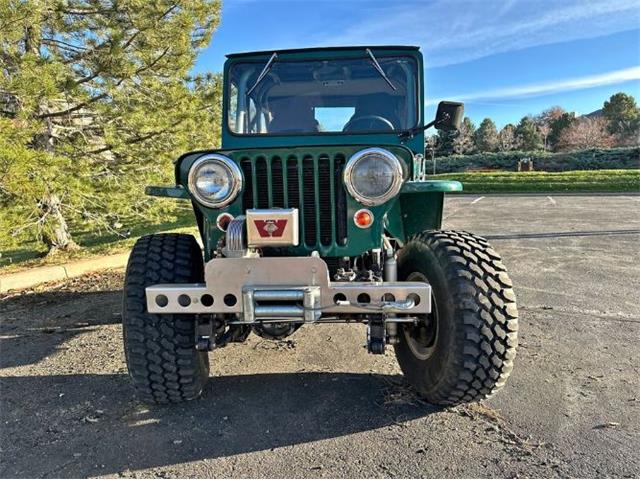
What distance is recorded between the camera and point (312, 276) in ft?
8.44

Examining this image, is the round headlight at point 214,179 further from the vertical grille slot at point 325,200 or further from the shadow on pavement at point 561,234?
the shadow on pavement at point 561,234

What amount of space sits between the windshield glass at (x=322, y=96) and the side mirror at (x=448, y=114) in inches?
8.7

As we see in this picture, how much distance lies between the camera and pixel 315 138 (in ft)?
12.8

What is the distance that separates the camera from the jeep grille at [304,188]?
2953mm

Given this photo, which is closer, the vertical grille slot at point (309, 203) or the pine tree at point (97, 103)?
the vertical grille slot at point (309, 203)

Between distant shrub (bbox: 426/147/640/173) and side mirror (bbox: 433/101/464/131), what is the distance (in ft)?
85.4

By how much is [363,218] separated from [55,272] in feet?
17.6

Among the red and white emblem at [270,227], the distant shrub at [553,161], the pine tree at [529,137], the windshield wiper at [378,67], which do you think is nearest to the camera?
the red and white emblem at [270,227]

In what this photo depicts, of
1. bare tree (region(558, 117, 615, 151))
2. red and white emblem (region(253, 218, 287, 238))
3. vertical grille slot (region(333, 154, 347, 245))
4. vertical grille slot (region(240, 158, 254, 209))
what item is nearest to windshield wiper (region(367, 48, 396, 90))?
vertical grille slot (region(333, 154, 347, 245))

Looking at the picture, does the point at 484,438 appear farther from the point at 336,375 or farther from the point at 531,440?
the point at 336,375

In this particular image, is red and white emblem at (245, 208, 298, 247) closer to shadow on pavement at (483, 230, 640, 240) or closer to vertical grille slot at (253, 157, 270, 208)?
vertical grille slot at (253, 157, 270, 208)

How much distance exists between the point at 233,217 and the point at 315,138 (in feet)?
4.06

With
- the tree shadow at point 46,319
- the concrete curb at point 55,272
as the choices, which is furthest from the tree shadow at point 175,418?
the concrete curb at point 55,272

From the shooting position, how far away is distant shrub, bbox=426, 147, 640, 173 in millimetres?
32969
